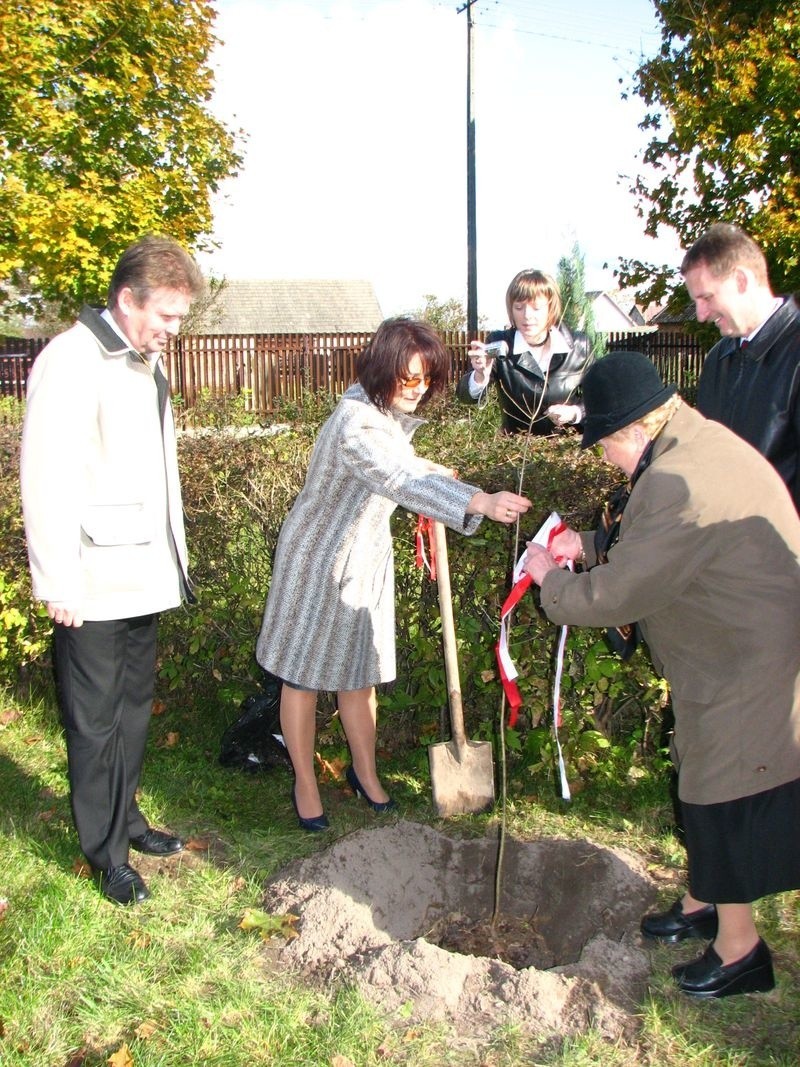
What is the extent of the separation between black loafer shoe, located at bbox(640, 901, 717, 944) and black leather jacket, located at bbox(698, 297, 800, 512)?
133cm

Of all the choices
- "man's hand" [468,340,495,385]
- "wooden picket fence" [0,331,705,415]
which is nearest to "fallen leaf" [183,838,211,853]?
"man's hand" [468,340,495,385]

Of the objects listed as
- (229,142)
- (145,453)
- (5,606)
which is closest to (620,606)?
(145,453)

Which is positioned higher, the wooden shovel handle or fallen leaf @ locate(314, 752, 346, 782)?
the wooden shovel handle

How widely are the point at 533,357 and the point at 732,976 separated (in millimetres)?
2733

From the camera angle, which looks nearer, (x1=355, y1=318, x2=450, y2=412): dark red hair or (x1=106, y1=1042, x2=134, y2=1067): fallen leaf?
A: (x1=106, y1=1042, x2=134, y2=1067): fallen leaf

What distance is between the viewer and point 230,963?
2.94m

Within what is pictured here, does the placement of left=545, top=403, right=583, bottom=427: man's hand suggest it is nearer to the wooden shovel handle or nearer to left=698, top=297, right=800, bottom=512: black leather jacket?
the wooden shovel handle

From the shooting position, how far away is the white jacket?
3031 mm

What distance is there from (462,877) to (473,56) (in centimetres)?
2178

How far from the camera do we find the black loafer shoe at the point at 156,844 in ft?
12.1

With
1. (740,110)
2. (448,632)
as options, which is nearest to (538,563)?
(448,632)

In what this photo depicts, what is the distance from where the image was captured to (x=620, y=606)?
8.36 feet

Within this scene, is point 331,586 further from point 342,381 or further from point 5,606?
point 342,381

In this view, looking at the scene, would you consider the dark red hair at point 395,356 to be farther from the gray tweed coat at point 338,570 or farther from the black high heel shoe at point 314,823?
the black high heel shoe at point 314,823
